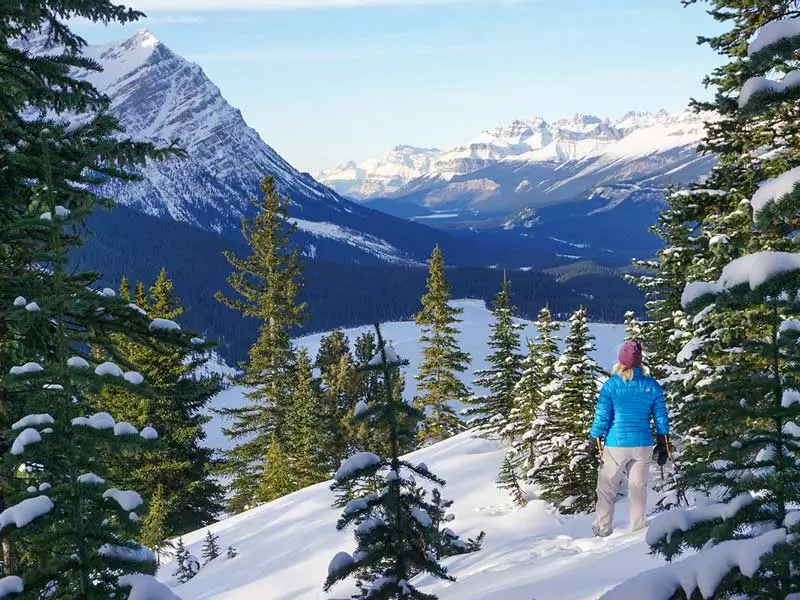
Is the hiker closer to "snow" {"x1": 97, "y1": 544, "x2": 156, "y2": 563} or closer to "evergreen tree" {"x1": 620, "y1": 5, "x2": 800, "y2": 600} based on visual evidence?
"evergreen tree" {"x1": 620, "y1": 5, "x2": 800, "y2": 600}

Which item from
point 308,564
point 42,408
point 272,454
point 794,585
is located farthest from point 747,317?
point 272,454

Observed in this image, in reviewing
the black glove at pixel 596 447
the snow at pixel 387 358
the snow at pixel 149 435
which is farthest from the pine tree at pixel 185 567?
the snow at pixel 387 358

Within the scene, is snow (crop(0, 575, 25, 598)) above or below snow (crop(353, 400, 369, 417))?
below

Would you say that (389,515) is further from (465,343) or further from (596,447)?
(465,343)

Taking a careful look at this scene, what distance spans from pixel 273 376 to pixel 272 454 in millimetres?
3729

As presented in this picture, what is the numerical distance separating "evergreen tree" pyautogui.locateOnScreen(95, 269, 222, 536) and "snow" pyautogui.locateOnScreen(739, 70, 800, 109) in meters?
21.1

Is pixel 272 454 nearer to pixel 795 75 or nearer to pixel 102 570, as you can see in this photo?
pixel 102 570

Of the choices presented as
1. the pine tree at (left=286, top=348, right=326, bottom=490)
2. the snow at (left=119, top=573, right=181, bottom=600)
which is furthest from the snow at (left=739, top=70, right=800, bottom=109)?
the pine tree at (left=286, top=348, right=326, bottom=490)

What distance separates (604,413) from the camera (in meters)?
9.12

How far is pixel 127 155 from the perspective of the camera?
7.27m

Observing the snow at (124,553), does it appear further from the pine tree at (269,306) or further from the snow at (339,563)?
the pine tree at (269,306)

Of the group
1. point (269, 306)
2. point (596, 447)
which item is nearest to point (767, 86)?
point (596, 447)

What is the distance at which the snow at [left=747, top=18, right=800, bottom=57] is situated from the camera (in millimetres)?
2711

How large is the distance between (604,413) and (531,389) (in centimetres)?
793
